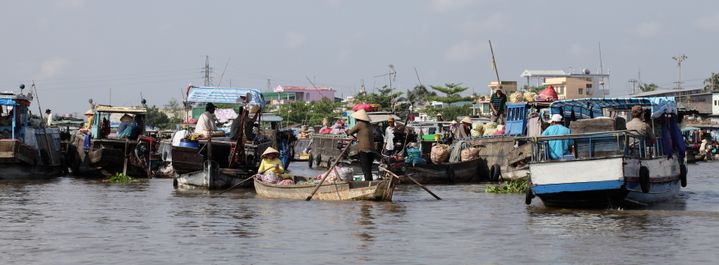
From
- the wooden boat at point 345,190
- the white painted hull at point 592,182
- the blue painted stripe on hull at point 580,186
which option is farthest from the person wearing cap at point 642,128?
the wooden boat at point 345,190

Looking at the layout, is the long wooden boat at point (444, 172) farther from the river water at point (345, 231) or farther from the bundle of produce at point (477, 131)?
the river water at point (345, 231)

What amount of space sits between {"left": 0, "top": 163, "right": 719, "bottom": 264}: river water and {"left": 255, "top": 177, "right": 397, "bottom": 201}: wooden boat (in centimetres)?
19

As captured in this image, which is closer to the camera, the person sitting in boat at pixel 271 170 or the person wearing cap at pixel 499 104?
the person sitting in boat at pixel 271 170

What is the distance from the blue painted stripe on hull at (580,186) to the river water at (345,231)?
0.38 meters

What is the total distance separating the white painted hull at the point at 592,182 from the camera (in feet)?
47.0

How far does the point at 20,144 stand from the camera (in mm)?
23250

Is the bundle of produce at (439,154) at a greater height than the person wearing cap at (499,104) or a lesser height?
lesser

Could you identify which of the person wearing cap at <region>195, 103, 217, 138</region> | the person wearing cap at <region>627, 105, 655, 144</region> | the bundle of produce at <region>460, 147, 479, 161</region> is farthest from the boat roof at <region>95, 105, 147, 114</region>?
the person wearing cap at <region>627, 105, 655, 144</region>

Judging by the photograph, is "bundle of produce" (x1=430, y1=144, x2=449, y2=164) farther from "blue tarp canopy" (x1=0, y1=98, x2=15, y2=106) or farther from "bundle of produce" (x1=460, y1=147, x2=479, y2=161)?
"blue tarp canopy" (x1=0, y1=98, x2=15, y2=106)

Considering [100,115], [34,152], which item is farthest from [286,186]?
[100,115]

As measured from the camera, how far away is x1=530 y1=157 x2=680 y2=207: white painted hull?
1432cm

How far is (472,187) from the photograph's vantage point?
22.3 m

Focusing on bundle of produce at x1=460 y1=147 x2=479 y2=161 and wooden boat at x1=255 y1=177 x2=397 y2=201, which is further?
bundle of produce at x1=460 y1=147 x2=479 y2=161

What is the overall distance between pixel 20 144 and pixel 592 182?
13867 millimetres
